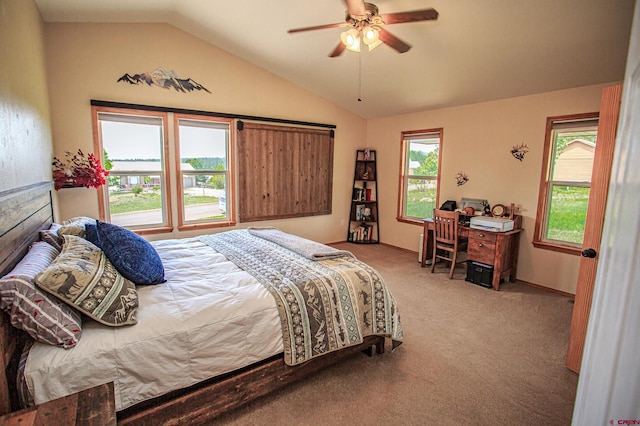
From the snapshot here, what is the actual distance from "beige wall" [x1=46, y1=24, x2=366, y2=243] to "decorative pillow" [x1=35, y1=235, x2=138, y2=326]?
2.43 metres

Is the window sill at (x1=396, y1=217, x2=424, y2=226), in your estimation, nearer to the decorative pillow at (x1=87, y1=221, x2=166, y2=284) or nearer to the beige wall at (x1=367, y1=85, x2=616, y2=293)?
the beige wall at (x1=367, y1=85, x2=616, y2=293)

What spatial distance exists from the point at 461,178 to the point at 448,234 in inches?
38.1

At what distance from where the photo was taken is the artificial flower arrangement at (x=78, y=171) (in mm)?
3139

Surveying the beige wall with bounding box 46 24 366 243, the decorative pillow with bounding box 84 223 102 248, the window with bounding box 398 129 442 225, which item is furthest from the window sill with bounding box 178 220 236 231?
the window with bounding box 398 129 442 225

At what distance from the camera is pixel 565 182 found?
3.61 meters

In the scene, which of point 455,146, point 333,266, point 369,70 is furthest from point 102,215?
point 455,146

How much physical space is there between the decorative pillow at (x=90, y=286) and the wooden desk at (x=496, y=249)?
3.72 meters

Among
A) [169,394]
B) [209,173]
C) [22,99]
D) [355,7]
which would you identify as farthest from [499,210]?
[22,99]

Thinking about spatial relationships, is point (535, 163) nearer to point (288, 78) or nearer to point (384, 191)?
point (384, 191)

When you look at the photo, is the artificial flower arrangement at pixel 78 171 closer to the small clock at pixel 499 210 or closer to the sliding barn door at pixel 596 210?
the sliding barn door at pixel 596 210

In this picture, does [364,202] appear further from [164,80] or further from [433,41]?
[164,80]

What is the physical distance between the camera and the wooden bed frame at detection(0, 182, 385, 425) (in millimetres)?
1230

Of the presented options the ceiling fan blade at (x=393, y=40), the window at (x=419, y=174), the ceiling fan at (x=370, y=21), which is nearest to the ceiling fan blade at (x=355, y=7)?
the ceiling fan at (x=370, y=21)

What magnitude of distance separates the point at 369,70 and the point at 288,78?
1.36 metres
